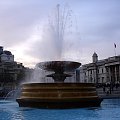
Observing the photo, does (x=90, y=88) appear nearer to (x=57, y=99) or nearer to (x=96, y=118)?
(x=57, y=99)

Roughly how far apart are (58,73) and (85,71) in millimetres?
96468

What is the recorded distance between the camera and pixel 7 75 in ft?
365

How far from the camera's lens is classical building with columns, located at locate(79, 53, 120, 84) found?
9694 centimetres

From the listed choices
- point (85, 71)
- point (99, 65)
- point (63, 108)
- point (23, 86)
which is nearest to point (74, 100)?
point (63, 108)

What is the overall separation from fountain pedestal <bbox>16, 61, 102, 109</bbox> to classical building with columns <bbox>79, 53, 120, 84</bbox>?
7354cm

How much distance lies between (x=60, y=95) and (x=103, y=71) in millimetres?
88593

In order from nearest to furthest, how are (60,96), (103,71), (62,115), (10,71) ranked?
(62,115)
(60,96)
(103,71)
(10,71)

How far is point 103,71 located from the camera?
107312 millimetres

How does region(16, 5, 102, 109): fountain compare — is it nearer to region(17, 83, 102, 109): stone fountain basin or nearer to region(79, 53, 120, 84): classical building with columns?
region(17, 83, 102, 109): stone fountain basin

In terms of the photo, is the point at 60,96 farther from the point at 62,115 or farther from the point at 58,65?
the point at 62,115

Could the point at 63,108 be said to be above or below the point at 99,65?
below

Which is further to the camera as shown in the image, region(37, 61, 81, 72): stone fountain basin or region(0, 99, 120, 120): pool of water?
region(37, 61, 81, 72): stone fountain basin

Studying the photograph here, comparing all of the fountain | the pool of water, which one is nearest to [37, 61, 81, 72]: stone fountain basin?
the fountain

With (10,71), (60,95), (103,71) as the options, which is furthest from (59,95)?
(10,71)
